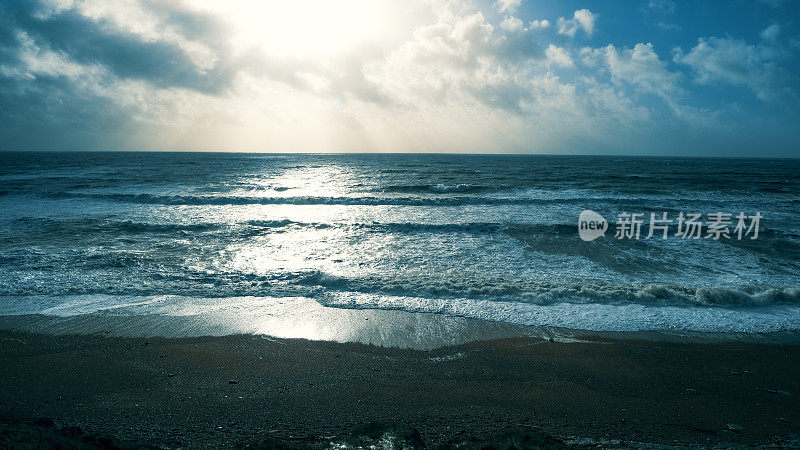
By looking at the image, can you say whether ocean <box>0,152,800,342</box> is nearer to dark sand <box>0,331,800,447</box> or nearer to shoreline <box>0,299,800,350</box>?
shoreline <box>0,299,800,350</box>

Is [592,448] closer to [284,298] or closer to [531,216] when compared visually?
[284,298]

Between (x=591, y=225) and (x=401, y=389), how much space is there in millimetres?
12492

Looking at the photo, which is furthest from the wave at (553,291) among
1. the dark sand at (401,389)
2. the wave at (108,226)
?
the wave at (108,226)

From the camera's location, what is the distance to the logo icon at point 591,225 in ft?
39.8

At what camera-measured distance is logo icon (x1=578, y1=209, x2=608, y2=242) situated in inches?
478

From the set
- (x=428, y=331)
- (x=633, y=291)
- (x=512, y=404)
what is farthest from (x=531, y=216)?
(x=512, y=404)

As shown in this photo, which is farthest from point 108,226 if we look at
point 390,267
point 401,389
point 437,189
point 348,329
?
point 437,189

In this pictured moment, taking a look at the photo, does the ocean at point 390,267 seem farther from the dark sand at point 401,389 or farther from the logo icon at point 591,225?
the dark sand at point 401,389

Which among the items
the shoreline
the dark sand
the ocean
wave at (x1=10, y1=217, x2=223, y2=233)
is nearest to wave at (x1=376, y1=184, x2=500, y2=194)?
the ocean

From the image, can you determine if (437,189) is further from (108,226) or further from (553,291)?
(553,291)

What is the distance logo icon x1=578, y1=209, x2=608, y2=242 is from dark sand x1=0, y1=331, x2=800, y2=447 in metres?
7.31

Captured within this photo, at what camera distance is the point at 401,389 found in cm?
390

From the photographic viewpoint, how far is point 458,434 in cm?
314

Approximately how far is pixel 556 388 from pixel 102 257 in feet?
34.3
